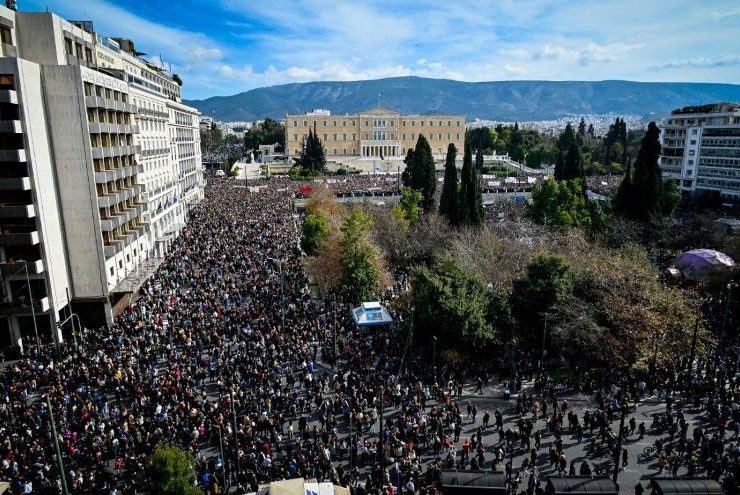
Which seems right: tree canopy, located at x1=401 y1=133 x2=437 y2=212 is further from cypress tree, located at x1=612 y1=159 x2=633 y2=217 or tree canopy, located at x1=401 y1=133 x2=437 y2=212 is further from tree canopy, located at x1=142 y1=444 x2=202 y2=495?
tree canopy, located at x1=142 y1=444 x2=202 y2=495

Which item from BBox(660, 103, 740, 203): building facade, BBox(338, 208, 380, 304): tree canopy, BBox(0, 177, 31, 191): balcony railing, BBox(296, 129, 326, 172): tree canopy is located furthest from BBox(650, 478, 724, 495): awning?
BBox(296, 129, 326, 172): tree canopy

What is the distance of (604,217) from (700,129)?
31705mm

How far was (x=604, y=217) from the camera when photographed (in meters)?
40.3

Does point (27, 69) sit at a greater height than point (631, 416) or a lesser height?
greater

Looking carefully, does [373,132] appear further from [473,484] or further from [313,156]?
[473,484]

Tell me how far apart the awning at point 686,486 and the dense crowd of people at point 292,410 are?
2125mm

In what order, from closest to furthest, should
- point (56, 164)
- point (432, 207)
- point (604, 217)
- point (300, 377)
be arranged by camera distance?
point (300, 377) < point (56, 164) < point (604, 217) < point (432, 207)

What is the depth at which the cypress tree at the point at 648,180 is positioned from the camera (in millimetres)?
37719

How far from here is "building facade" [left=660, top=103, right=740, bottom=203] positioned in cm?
5622

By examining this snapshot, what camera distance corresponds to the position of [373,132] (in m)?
119

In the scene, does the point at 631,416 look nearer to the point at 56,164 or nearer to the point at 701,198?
the point at 56,164

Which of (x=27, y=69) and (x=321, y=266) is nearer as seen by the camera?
(x=27, y=69)

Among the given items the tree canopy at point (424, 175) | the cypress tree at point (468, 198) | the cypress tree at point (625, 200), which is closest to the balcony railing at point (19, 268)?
the cypress tree at point (468, 198)

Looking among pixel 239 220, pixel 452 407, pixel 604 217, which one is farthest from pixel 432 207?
pixel 452 407
